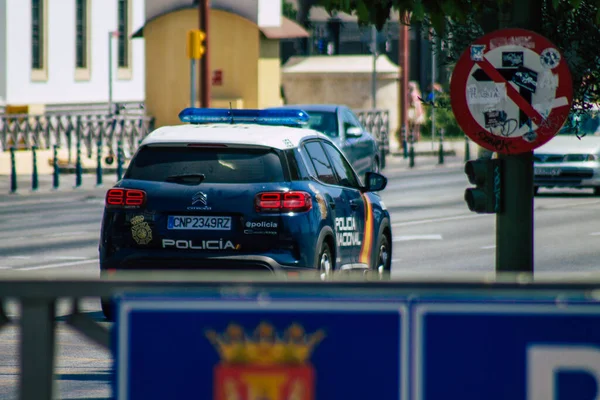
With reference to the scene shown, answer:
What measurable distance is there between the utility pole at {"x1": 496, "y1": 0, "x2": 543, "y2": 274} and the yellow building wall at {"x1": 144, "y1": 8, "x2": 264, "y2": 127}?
3253cm

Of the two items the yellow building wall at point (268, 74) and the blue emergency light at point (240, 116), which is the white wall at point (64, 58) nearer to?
the yellow building wall at point (268, 74)

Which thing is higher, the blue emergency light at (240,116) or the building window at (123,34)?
the building window at (123,34)

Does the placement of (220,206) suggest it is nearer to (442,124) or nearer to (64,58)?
(64,58)

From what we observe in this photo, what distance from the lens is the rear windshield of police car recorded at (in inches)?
444

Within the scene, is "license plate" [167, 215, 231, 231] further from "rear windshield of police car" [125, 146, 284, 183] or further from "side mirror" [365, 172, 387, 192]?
"side mirror" [365, 172, 387, 192]

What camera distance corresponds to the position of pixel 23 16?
4634 centimetres

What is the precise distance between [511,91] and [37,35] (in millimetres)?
40247

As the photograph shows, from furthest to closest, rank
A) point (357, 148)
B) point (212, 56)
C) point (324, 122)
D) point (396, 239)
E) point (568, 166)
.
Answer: point (212, 56) < point (568, 166) < point (357, 148) < point (324, 122) < point (396, 239)

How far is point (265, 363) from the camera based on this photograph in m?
4.73

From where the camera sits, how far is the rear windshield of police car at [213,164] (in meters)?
11.3

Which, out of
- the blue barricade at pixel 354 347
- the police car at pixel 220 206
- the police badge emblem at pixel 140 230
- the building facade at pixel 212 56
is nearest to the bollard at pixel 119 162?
the building facade at pixel 212 56

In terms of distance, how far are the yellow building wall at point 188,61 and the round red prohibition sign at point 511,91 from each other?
106 ft

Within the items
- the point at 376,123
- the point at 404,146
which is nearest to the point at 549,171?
the point at 404,146

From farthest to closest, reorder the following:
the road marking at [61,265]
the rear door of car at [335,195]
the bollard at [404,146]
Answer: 1. the bollard at [404,146]
2. the road marking at [61,265]
3. the rear door of car at [335,195]
